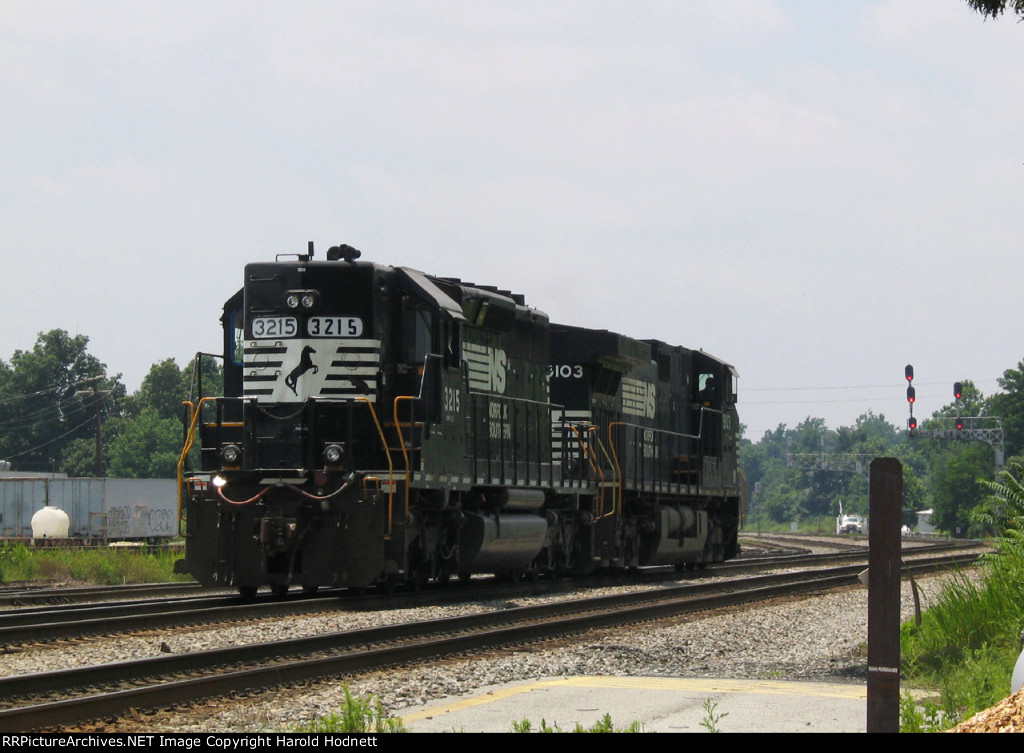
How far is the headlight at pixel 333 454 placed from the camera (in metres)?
15.5

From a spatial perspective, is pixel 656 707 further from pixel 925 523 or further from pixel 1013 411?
pixel 925 523

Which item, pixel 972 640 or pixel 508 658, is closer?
pixel 508 658

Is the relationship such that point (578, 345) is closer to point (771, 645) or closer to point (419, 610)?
point (419, 610)

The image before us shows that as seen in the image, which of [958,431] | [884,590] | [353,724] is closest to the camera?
[884,590]

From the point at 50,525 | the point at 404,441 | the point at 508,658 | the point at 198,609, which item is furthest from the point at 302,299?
the point at 50,525

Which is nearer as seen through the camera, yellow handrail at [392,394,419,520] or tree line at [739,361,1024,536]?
yellow handrail at [392,394,419,520]

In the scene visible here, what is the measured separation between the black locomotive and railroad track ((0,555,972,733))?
7.89ft

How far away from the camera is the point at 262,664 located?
32.9ft

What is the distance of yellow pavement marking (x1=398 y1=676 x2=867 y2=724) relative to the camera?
344 inches

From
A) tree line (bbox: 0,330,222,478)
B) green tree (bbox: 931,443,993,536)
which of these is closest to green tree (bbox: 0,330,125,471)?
tree line (bbox: 0,330,222,478)

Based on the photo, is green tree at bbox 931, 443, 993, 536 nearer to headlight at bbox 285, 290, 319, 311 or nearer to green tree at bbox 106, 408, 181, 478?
green tree at bbox 106, 408, 181, 478

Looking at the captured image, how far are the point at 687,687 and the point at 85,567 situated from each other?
19.1 metres

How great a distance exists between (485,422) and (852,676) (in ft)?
28.8

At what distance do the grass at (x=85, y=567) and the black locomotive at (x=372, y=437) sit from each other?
7998 millimetres
